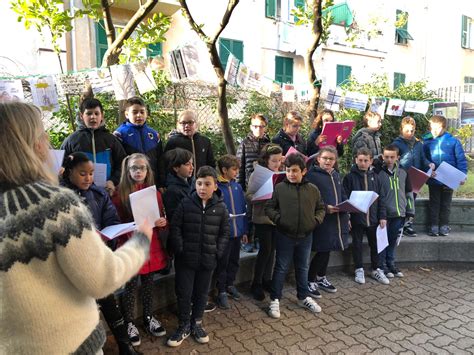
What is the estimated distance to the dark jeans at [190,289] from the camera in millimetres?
3232

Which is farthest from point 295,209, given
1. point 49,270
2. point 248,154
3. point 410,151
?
point 49,270

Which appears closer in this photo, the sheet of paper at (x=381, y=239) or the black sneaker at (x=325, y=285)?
the black sneaker at (x=325, y=285)

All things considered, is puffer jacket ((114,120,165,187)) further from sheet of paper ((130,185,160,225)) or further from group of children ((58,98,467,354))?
sheet of paper ((130,185,160,225))

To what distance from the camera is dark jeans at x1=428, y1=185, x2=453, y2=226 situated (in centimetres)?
546

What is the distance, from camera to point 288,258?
3.82 meters

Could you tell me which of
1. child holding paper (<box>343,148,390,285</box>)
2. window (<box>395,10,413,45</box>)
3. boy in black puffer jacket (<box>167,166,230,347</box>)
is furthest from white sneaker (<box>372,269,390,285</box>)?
window (<box>395,10,413,45</box>)

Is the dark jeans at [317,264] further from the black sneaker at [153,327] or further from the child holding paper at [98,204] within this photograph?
the child holding paper at [98,204]

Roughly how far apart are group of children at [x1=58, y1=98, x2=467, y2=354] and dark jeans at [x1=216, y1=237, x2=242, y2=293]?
0.01 meters

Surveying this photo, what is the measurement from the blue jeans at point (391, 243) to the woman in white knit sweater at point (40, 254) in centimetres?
407

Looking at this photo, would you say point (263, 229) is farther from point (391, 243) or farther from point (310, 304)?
point (391, 243)

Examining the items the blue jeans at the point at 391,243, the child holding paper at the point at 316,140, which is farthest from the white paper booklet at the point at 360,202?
the child holding paper at the point at 316,140

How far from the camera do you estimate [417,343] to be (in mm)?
3350

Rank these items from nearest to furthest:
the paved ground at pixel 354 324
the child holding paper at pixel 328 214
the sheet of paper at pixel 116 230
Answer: the sheet of paper at pixel 116 230 < the paved ground at pixel 354 324 < the child holding paper at pixel 328 214

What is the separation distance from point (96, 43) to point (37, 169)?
37.7ft
